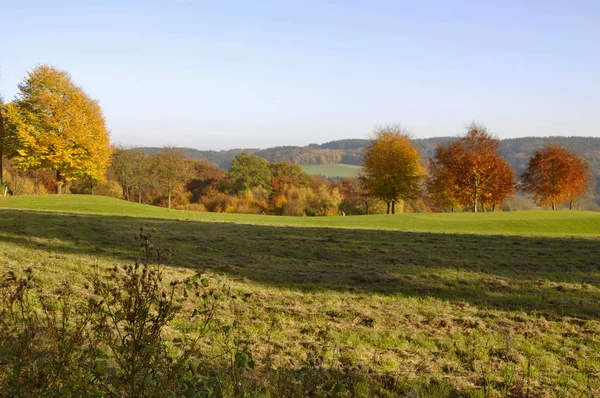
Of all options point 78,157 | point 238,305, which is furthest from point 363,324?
point 78,157

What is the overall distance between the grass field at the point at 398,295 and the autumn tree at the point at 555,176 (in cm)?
3230

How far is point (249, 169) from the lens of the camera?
77875 mm

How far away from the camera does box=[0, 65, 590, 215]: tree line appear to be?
40750 mm

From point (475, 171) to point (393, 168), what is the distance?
8.37 metres

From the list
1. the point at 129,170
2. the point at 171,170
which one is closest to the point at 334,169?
the point at 129,170

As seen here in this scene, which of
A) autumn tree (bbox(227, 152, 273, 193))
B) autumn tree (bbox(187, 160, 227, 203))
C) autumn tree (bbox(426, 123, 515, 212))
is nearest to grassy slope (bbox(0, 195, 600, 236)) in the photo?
autumn tree (bbox(426, 123, 515, 212))

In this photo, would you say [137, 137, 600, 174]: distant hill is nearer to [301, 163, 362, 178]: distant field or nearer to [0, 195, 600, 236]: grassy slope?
[301, 163, 362, 178]: distant field

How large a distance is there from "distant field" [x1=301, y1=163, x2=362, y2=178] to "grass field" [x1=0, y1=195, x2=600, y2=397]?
103305 mm

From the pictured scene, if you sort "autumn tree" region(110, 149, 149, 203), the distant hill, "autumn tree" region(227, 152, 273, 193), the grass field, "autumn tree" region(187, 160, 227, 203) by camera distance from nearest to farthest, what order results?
A: the grass field < "autumn tree" region(110, 149, 149, 203) < "autumn tree" region(227, 152, 273, 193) < "autumn tree" region(187, 160, 227, 203) < the distant hill

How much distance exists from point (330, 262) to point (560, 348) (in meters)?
8.28

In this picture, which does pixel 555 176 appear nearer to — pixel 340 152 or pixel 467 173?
pixel 467 173

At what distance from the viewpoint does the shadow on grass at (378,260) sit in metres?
10.8

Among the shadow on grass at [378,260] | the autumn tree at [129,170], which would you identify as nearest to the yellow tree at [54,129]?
the autumn tree at [129,170]

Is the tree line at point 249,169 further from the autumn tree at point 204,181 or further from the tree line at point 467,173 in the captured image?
the autumn tree at point 204,181
